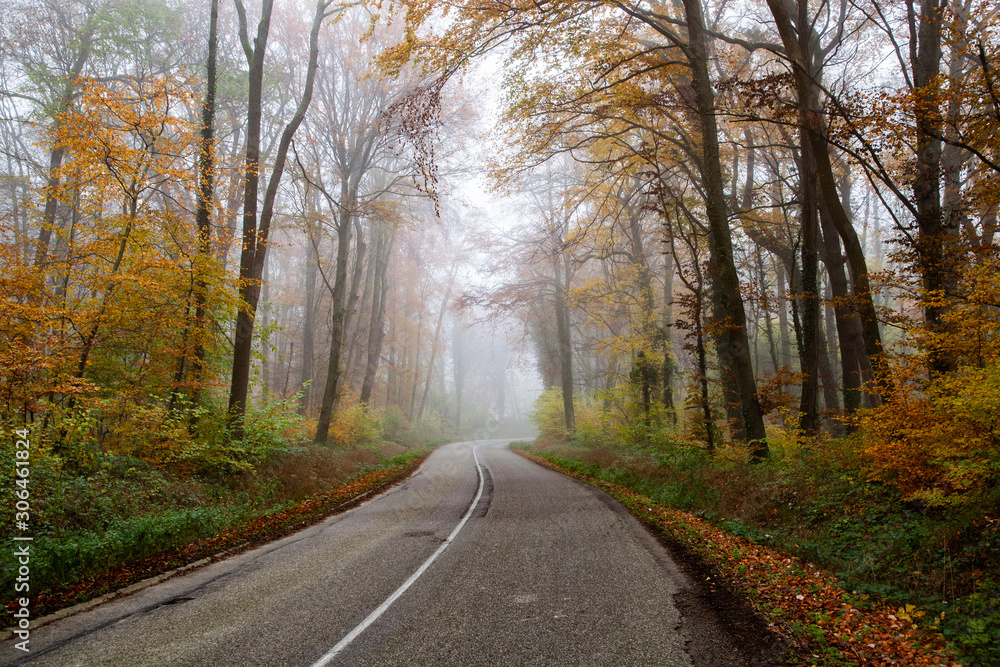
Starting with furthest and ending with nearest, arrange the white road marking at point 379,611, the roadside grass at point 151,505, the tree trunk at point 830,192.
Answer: the tree trunk at point 830,192 < the roadside grass at point 151,505 < the white road marking at point 379,611

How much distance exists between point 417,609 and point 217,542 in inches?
160

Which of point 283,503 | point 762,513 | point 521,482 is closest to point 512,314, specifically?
point 521,482

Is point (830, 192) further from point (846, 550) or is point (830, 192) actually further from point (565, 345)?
point (565, 345)

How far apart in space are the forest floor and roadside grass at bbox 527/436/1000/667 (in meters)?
6.21

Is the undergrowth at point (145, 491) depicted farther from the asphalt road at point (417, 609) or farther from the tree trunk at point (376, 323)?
the tree trunk at point (376, 323)

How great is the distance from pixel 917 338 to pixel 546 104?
8060mm

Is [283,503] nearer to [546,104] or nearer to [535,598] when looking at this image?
[535,598]

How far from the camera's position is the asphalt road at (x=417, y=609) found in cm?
365

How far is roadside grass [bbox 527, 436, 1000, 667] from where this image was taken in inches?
138

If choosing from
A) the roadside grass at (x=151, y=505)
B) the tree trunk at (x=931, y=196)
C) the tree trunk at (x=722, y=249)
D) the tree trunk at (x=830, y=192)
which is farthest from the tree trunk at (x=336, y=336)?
the tree trunk at (x=931, y=196)

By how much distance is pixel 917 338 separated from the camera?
5.91 meters

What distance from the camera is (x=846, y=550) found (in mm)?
5109

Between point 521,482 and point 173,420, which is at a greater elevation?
point 173,420

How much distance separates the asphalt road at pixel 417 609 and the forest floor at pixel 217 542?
38 centimetres
